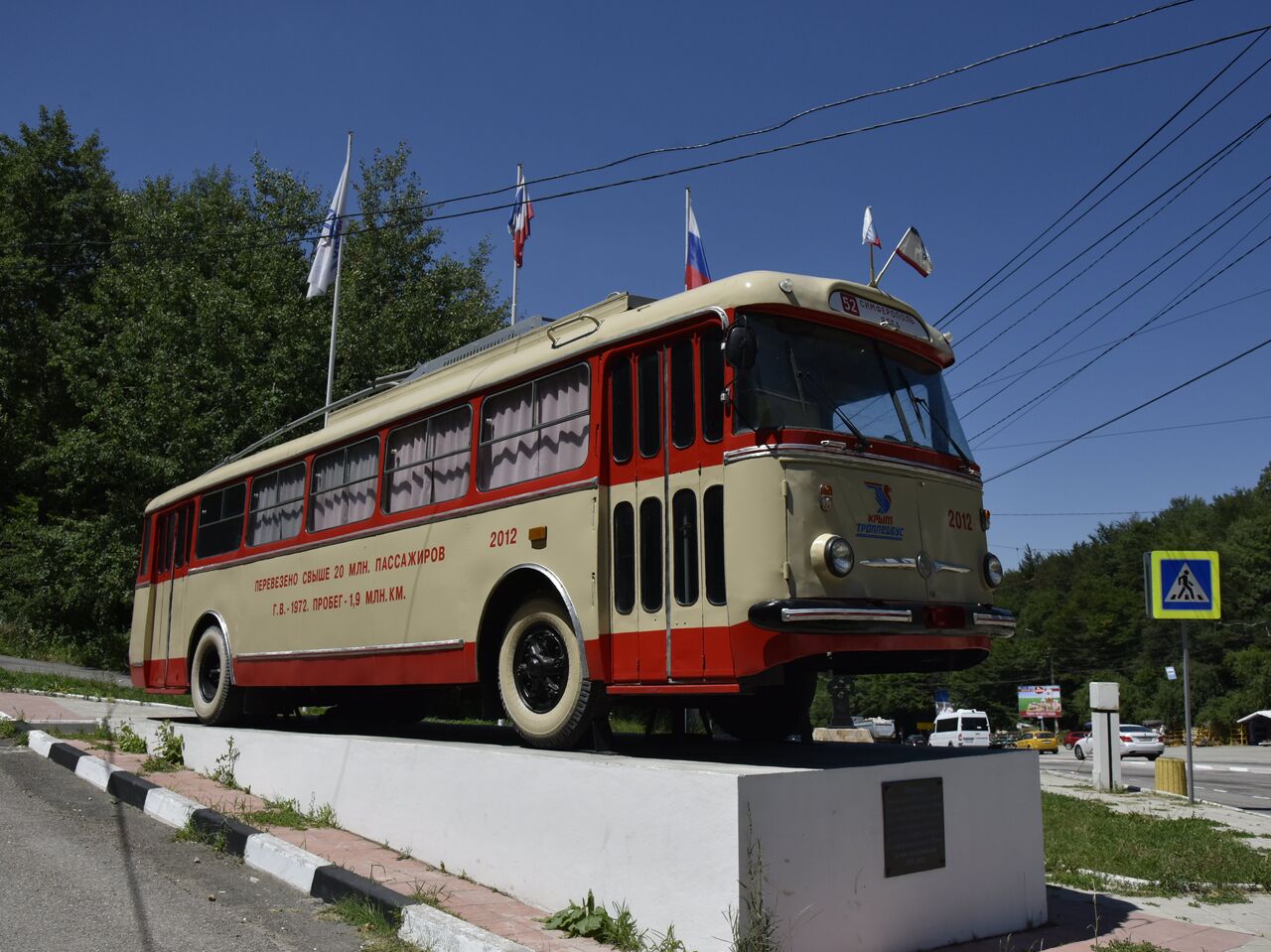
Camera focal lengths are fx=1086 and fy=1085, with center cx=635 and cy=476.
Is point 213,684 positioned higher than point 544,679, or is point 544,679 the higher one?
point 544,679

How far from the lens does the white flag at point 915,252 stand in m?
8.54

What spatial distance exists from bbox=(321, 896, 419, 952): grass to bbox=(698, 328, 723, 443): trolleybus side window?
10.5ft

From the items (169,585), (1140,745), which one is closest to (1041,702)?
(1140,745)

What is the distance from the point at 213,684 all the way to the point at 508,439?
6.26m

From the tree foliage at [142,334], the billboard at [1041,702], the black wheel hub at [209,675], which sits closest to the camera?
the black wheel hub at [209,675]

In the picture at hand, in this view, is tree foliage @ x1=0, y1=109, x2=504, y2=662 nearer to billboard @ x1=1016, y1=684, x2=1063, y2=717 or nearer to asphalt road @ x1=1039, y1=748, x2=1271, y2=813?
asphalt road @ x1=1039, y1=748, x2=1271, y2=813

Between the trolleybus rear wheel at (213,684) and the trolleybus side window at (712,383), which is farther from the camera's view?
the trolleybus rear wheel at (213,684)

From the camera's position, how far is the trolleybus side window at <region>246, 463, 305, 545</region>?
10.9 m

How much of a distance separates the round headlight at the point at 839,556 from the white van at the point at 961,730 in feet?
121

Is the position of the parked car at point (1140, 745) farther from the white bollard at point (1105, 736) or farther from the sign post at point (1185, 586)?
the sign post at point (1185, 586)

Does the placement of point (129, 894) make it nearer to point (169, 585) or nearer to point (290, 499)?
point (290, 499)

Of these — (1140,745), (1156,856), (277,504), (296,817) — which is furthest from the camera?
(1140,745)

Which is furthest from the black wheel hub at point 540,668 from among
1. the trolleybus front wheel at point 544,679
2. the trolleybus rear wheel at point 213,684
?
the trolleybus rear wheel at point 213,684

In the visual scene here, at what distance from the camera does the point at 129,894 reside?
250 inches
